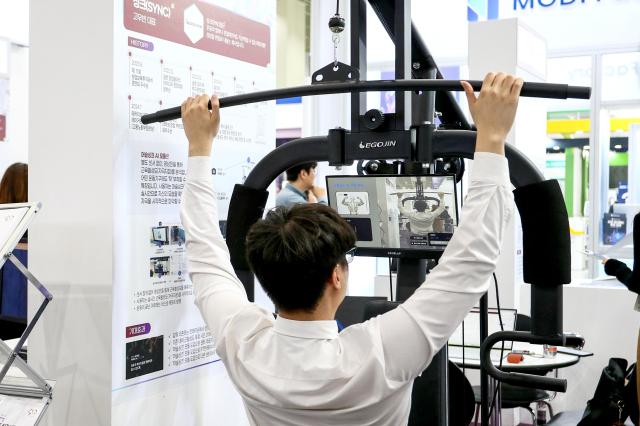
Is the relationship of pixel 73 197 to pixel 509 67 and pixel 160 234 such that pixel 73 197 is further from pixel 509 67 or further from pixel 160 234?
pixel 509 67

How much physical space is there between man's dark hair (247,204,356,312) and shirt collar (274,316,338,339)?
0.03 m

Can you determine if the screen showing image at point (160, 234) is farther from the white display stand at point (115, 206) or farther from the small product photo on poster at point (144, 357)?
the small product photo on poster at point (144, 357)

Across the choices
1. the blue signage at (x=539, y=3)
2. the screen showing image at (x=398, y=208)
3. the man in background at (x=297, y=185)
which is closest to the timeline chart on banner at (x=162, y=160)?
the screen showing image at (x=398, y=208)

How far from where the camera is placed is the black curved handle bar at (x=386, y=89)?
148 cm

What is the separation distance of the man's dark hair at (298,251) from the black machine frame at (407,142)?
0.43 m

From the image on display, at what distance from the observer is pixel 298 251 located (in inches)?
51.0

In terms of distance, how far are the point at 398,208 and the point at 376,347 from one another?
55cm

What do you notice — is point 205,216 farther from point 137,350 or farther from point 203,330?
point 203,330

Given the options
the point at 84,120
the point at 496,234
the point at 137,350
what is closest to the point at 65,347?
the point at 137,350

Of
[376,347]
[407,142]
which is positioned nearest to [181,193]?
[407,142]

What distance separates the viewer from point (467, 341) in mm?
3432

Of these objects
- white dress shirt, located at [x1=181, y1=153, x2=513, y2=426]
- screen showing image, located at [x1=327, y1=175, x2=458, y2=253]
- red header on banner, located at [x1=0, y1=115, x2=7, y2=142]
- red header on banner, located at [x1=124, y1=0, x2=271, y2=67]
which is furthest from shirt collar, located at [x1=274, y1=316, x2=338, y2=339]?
red header on banner, located at [x1=0, y1=115, x2=7, y2=142]

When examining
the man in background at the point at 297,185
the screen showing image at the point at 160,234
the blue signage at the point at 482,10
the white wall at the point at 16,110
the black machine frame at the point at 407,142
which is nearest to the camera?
the black machine frame at the point at 407,142

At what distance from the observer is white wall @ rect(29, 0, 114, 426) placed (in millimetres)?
1974
